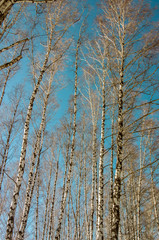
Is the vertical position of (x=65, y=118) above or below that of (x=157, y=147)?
above

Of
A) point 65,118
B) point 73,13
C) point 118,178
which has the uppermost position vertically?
point 73,13

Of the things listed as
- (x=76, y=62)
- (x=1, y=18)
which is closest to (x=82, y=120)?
(x=76, y=62)

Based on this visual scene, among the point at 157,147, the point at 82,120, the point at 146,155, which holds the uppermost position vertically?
the point at 82,120

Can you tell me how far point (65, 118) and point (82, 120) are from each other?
212cm

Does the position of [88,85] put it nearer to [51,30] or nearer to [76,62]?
[76,62]

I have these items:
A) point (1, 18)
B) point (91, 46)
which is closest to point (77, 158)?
point (91, 46)

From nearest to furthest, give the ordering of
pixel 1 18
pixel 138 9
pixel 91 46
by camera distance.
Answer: pixel 1 18 < pixel 138 9 < pixel 91 46

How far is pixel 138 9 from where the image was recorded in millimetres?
5594

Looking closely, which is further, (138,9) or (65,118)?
(65,118)

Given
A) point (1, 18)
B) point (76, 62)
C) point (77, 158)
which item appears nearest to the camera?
point (1, 18)

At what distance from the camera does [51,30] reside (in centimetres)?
768

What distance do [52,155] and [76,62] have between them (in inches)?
241

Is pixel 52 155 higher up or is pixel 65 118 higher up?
pixel 65 118

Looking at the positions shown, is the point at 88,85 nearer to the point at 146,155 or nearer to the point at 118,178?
the point at 146,155
